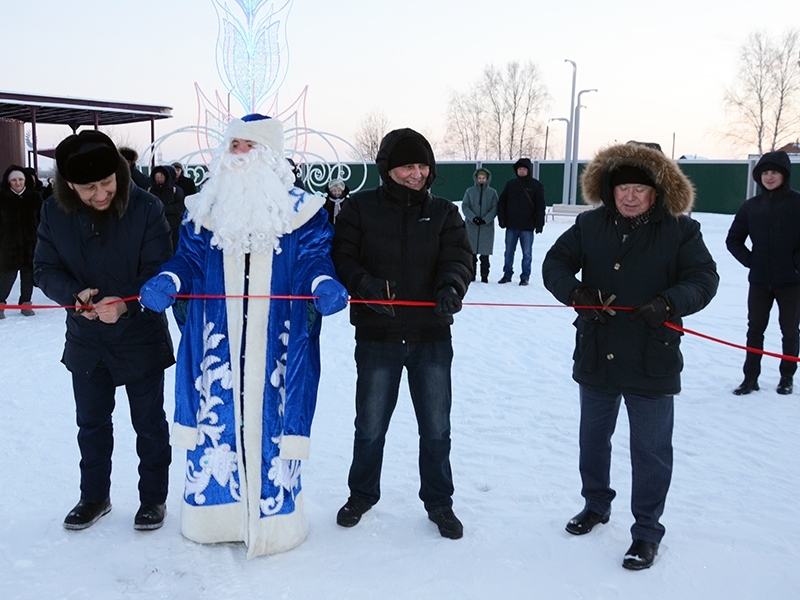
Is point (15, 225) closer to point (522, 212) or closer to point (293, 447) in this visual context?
point (522, 212)

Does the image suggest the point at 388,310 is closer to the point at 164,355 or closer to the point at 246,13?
the point at 164,355

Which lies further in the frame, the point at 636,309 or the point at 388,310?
the point at 388,310

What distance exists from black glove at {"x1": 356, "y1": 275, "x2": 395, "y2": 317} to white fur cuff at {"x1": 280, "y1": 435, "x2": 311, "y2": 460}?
0.63 metres

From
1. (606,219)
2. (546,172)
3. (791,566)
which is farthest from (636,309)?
(546,172)

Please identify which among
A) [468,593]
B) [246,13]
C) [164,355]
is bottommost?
[468,593]

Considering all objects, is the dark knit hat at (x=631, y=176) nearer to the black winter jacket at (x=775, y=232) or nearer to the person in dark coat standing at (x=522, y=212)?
the black winter jacket at (x=775, y=232)

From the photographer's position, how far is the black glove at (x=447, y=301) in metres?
2.94

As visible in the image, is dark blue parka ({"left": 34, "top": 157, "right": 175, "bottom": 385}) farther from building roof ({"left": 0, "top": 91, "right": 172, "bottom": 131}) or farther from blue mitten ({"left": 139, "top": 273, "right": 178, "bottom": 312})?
building roof ({"left": 0, "top": 91, "right": 172, "bottom": 131})

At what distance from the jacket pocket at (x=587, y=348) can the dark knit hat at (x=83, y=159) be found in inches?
82.9

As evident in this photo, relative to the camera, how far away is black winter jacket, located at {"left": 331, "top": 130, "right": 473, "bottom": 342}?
312cm

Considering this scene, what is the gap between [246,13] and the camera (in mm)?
8359

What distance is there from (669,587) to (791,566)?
0.57 m

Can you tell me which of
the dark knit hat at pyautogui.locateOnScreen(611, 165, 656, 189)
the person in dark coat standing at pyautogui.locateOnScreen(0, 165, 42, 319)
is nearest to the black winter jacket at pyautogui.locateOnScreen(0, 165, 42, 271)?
the person in dark coat standing at pyautogui.locateOnScreen(0, 165, 42, 319)

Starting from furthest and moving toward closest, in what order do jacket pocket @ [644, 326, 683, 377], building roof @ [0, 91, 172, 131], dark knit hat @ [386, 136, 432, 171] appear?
1. building roof @ [0, 91, 172, 131]
2. dark knit hat @ [386, 136, 432, 171]
3. jacket pocket @ [644, 326, 683, 377]
